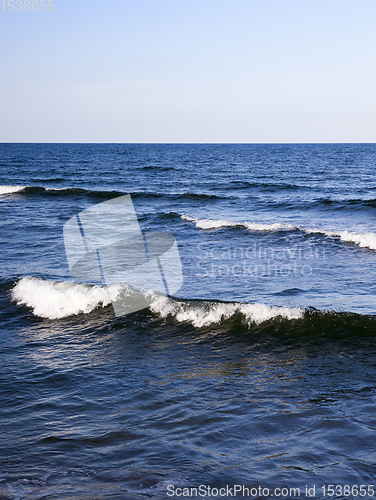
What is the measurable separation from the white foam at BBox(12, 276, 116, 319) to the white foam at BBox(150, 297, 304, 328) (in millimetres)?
1412

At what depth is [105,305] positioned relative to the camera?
30.5 feet

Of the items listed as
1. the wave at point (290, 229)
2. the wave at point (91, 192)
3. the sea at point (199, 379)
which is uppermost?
the wave at point (91, 192)

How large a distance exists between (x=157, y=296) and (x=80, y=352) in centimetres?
262

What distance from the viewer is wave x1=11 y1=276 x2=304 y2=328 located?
8.21 meters

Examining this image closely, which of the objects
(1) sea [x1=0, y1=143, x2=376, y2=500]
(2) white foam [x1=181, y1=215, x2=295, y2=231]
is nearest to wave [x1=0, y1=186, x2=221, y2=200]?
(2) white foam [x1=181, y1=215, x2=295, y2=231]

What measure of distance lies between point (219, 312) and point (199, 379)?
7.76ft

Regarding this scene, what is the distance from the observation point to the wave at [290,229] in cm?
1436

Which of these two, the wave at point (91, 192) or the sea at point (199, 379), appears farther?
the wave at point (91, 192)

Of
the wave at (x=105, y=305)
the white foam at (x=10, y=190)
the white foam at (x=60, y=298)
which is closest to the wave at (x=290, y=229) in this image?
the wave at (x=105, y=305)

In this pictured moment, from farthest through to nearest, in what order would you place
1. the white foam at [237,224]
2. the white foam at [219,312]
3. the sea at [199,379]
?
1. the white foam at [237,224]
2. the white foam at [219,312]
3. the sea at [199,379]

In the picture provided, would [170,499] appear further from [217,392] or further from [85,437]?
[217,392]

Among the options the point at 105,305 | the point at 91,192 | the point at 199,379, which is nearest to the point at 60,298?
the point at 105,305

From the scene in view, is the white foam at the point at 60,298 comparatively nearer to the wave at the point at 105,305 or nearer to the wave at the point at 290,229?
the wave at the point at 105,305

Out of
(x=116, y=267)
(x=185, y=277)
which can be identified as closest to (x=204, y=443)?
(x=185, y=277)
